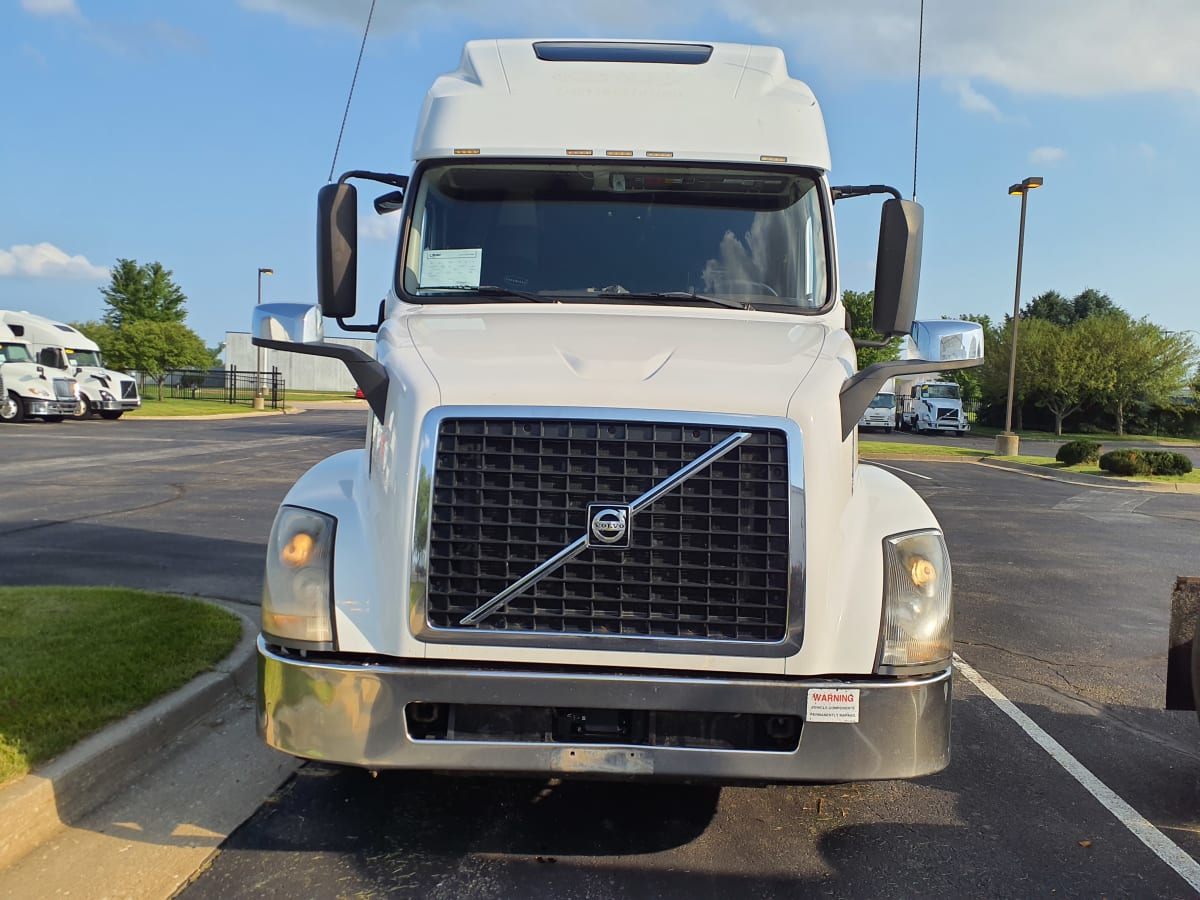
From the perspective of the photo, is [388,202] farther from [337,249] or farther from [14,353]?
[14,353]

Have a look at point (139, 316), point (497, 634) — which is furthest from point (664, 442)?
point (139, 316)

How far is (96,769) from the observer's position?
12.4 ft

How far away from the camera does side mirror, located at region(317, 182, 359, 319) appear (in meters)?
4.45

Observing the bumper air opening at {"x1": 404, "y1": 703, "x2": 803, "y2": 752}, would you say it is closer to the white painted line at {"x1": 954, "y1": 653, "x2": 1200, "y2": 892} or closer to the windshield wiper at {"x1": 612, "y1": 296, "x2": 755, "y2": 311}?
the white painted line at {"x1": 954, "y1": 653, "x2": 1200, "y2": 892}

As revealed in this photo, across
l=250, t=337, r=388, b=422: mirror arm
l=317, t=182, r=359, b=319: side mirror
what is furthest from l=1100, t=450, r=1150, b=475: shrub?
l=250, t=337, r=388, b=422: mirror arm

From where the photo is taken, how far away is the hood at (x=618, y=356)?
3.12 metres

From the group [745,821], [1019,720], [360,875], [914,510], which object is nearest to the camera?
[360,875]

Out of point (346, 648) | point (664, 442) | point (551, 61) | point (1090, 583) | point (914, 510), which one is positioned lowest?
point (1090, 583)

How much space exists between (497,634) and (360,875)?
1023mm

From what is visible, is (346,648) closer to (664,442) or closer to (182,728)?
(664,442)

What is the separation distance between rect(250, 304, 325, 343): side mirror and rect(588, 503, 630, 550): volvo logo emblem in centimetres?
166

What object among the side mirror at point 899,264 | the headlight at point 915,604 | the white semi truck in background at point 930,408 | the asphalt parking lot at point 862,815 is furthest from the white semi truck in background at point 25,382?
the headlight at point 915,604

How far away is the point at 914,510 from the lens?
3.55m

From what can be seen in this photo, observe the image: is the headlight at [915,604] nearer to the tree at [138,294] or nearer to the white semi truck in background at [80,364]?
the white semi truck in background at [80,364]
